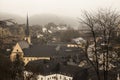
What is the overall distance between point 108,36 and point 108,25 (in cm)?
56

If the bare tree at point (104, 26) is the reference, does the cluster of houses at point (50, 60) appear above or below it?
below

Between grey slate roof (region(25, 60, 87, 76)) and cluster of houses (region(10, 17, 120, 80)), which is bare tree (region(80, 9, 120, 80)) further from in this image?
grey slate roof (region(25, 60, 87, 76))

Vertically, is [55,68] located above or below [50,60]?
below

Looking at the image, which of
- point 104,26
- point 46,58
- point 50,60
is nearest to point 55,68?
point 50,60

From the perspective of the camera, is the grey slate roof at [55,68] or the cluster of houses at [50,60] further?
the grey slate roof at [55,68]

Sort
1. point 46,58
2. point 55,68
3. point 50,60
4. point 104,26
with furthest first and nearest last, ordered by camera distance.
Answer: point 46,58 → point 50,60 → point 55,68 → point 104,26

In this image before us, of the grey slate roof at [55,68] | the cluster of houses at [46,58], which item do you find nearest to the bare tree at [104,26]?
the cluster of houses at [46,58]

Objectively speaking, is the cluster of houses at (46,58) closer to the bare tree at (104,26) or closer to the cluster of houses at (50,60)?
the cluster of houses at (50,60)

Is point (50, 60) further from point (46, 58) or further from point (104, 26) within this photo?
point (104, 26)

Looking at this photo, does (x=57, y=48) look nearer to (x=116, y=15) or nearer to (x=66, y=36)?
(x=66, y=36)

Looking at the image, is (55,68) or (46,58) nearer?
(55,68)

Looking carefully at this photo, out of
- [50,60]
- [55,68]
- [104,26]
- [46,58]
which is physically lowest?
[46,58]

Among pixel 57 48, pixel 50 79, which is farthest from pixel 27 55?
pixel 50 79

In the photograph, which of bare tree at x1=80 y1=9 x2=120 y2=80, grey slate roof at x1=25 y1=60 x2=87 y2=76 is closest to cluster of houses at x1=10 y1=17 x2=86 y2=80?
grey slate roof at x1=25 y1=60 x2=87 y2=76
